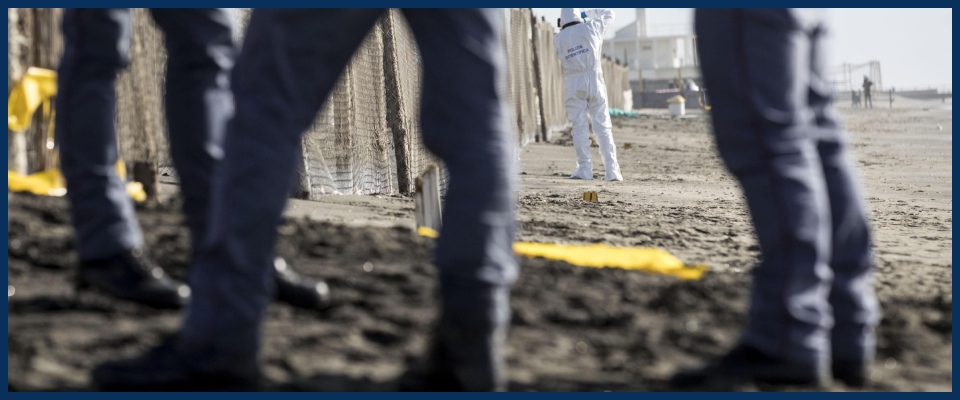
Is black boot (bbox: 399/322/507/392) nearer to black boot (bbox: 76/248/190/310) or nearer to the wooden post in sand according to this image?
black boot (bbox: 76/248/190/310)

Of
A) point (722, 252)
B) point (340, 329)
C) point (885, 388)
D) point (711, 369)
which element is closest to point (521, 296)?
point (340, 329)

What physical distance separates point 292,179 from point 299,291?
63cm

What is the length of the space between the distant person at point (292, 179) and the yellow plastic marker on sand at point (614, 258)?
3.97ft

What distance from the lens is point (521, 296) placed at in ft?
9.15

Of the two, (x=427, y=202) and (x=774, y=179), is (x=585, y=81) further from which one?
(x=774, y=179)

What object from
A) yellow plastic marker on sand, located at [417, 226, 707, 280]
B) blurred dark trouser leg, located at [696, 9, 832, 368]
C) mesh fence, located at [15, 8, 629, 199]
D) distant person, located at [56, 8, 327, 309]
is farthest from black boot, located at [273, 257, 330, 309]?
mesh fence, located at [15, 8, 629, 199]

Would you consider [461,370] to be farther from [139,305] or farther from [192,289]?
[139,305]

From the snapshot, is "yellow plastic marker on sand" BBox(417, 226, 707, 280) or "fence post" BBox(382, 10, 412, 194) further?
"fence post" BBox(382, 10, 412, 194)

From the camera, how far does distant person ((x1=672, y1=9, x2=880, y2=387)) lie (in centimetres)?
204

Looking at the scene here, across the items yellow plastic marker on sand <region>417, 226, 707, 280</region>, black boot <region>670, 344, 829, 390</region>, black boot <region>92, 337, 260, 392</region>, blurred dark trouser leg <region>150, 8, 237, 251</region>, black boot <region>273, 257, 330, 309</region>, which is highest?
blurred dark trouser leg <region>150, 8, 237, 251</region>

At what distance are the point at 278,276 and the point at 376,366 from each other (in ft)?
1.44

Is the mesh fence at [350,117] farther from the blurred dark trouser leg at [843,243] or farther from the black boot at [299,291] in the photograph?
the blurred dark trouser leg at [843,243]

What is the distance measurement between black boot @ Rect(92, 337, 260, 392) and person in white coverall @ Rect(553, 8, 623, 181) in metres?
6.60

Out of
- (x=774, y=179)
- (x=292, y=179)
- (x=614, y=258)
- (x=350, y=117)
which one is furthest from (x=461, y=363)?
(x=350, y=117)
